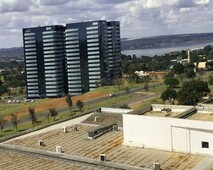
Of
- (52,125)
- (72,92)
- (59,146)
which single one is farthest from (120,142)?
(72,92)

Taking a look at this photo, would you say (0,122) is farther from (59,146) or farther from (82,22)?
(82,22)

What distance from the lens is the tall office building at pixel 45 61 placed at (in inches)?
5989

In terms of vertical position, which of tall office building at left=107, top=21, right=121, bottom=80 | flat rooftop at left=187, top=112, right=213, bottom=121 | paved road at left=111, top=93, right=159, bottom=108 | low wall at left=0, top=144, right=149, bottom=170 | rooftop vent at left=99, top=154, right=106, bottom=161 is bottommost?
paved road at left=111, top=93, right=159, bottom=108

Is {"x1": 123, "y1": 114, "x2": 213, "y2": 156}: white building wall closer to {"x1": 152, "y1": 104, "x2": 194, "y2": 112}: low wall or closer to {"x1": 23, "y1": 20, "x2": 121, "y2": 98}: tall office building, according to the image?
{"x1": 152, "y1": 104, "x2": 194, "y2": 112}: low wall

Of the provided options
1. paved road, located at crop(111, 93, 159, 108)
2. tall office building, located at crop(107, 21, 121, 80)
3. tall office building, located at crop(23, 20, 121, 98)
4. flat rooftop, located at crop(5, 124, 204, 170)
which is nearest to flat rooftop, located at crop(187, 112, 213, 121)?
flat rooftop, located at crop(5, 124, 204, 170)

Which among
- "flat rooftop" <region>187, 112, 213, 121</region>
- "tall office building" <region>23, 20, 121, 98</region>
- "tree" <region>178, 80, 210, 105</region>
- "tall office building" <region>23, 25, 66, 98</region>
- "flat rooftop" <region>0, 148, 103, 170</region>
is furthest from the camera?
"tall office building" <region>23, 25, 66, 98</region>

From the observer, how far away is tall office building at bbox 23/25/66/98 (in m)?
152

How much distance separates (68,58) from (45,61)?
9520mm

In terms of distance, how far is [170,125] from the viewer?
1237 inches

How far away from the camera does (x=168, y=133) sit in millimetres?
31656

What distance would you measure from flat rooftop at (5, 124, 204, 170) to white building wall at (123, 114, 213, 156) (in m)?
0.58

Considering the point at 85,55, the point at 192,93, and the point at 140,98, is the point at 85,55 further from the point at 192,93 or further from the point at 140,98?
the point at 192,93

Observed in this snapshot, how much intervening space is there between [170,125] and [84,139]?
926cm

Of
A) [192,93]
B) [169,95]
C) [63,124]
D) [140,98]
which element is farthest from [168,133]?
[140,98]
